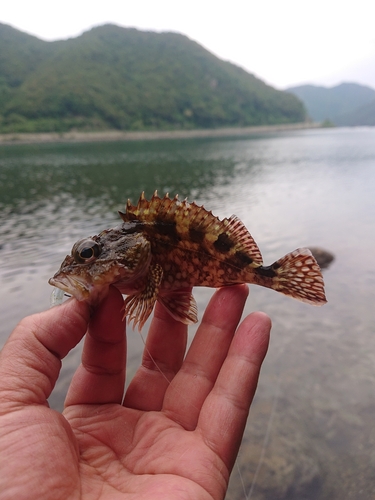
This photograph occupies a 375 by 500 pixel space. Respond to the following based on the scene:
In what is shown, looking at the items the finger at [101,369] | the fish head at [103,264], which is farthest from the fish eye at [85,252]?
the finger at [101,369]

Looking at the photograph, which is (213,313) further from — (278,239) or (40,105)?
(40,105)

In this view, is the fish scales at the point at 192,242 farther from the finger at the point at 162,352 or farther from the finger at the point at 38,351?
the finger at the point at 38,351

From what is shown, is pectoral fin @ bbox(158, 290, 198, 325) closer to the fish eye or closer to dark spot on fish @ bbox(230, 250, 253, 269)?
dark spot on fish @ bbox(230, 250, 253, 269)

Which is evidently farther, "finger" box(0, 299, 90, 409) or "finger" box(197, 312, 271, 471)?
"finger" box(197, 312, 271, 471)

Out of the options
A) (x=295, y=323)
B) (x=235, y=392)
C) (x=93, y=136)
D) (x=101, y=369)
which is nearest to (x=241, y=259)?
(x=235, y=392)

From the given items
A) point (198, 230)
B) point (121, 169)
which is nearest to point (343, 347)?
point (198, 230)

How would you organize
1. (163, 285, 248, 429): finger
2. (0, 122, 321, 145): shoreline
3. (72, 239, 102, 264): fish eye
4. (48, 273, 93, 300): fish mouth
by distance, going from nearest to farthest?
1. (48, 273, 93, 300): fish mouth
2. (72, 239, 102, 264): fish eye
3. (163, 285, 248, 429): finger
4. (0, 122, 321, 145): shoreline

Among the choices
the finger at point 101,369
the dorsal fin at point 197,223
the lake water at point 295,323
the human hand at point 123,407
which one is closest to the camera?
the human hand at point 123,407

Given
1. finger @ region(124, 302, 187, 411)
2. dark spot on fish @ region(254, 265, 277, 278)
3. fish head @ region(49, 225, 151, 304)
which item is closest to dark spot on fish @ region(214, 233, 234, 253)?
dark spot on fish @ region(254, 265, 277, 278)
